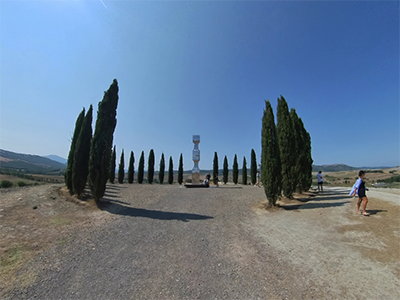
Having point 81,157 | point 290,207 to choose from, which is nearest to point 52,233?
point 81,157

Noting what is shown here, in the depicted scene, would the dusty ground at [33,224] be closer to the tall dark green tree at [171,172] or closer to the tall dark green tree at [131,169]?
the tall dark green tree at [131,169]

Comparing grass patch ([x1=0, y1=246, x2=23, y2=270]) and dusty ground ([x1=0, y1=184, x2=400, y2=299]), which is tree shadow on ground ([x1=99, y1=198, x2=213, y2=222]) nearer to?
dusty ground ([x1=0, y1=184, x2=400, y2=299])

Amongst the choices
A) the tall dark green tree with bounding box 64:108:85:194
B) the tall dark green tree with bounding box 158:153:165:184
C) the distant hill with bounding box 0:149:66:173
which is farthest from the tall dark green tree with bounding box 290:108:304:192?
the distant hill with bounding box 0:149:66:173

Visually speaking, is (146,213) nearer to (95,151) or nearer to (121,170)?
(95,151)

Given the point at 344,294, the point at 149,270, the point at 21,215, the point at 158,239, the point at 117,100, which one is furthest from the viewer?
the point at 117,100

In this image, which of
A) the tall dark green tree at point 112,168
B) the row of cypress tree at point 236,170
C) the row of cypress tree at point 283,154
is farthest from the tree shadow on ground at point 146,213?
the row of cypress tree at point 236,170

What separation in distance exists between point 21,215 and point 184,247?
6393mm

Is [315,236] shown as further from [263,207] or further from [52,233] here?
[52,233]

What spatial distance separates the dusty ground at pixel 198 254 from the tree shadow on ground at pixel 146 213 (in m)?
0.17

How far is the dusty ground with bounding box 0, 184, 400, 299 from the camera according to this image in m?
3.51

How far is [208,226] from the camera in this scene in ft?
23.9

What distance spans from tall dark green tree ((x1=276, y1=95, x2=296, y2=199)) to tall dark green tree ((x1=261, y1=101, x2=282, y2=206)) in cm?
188

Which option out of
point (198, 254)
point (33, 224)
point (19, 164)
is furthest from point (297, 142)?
point (19, 164)

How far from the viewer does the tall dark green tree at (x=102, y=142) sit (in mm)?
10000
